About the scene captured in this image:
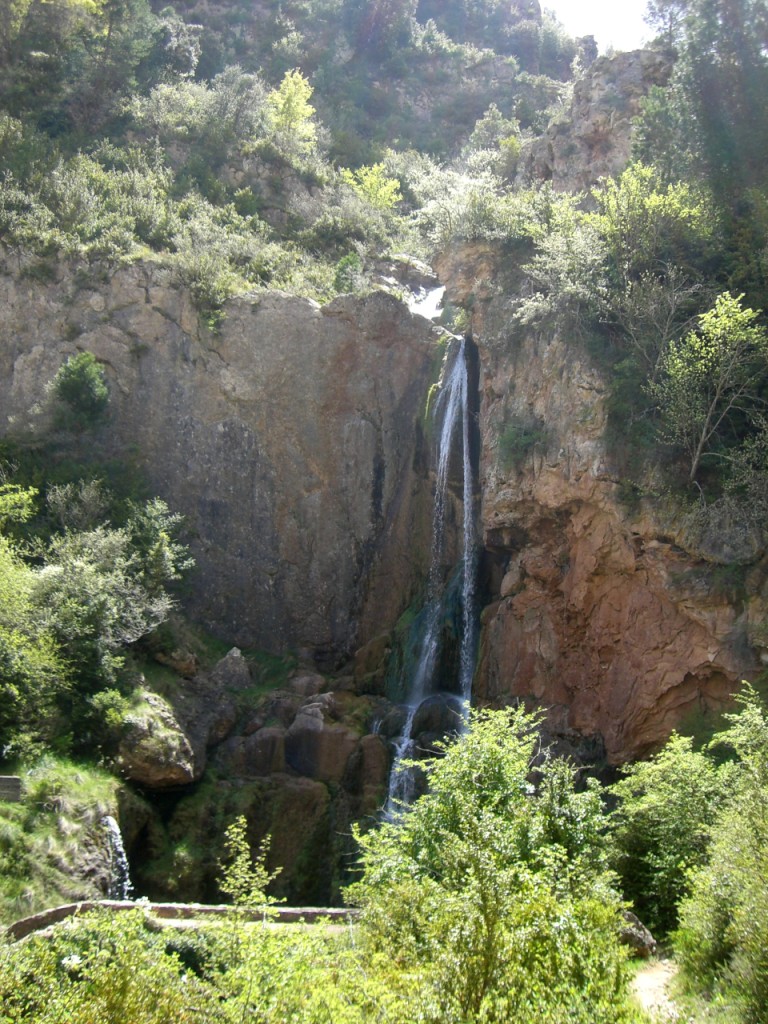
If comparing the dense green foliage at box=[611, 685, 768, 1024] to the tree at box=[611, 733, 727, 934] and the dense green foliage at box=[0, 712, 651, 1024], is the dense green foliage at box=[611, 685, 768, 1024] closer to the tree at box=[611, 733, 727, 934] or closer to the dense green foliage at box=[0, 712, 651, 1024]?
the tree at box=[611, 733, 727, 934]

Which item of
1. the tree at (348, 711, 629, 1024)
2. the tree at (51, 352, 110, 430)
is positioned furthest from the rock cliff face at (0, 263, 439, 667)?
the tree at (348, 711, 629, 1024)

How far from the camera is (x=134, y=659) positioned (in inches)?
836

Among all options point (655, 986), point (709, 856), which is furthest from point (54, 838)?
point (709, 856)

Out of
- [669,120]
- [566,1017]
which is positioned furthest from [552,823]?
[669,120]

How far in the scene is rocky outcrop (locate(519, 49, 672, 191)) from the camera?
29.4 m

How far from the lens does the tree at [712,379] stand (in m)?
18.4

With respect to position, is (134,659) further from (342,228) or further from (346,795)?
(342,228)

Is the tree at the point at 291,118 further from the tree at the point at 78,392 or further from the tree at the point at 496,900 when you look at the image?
the tree at the point at 496,900

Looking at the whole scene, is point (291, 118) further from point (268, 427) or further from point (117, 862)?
point (117, 862)

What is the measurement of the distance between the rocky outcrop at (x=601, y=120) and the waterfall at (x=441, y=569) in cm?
820

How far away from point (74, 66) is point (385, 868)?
42.7m

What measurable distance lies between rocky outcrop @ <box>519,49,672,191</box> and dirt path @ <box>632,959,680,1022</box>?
25.1 meters

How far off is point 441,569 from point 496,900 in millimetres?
18549

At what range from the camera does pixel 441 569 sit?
26.3 m
